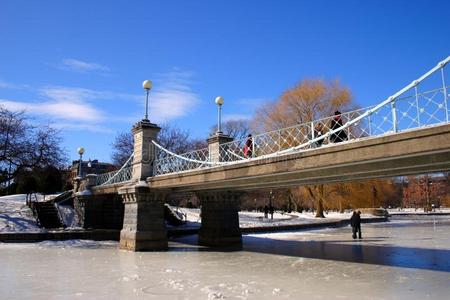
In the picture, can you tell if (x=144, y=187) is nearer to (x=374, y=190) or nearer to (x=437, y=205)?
(x=374, y=190)

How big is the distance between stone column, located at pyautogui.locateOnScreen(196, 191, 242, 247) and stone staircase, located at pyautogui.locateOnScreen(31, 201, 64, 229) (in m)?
10.9

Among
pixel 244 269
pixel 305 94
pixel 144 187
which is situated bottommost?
pixel 244 269

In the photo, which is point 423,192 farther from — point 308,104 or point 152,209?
point 152,209

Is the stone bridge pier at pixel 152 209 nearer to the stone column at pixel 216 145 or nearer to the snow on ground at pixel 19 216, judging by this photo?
the stone column at pixel 216 145

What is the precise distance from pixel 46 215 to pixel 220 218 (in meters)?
13.0

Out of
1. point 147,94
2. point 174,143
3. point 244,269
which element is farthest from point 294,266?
point 174,143

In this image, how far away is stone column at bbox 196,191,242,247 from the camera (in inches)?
838

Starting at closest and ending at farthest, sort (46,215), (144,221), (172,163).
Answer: (172,163)
(144,221)
(46,215)

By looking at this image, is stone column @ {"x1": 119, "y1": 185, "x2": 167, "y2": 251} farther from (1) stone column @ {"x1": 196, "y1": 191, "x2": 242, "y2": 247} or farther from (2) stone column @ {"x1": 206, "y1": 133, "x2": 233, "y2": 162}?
(2) stone column @ {"x1": 206, "y1": 133, "x2": 233, "y2": 162}

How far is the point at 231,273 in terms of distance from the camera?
12.2m

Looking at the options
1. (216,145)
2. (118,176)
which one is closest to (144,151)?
(216,145)

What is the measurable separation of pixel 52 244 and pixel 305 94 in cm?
2226

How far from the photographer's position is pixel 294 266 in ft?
44.7

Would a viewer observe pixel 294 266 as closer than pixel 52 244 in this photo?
Yes
